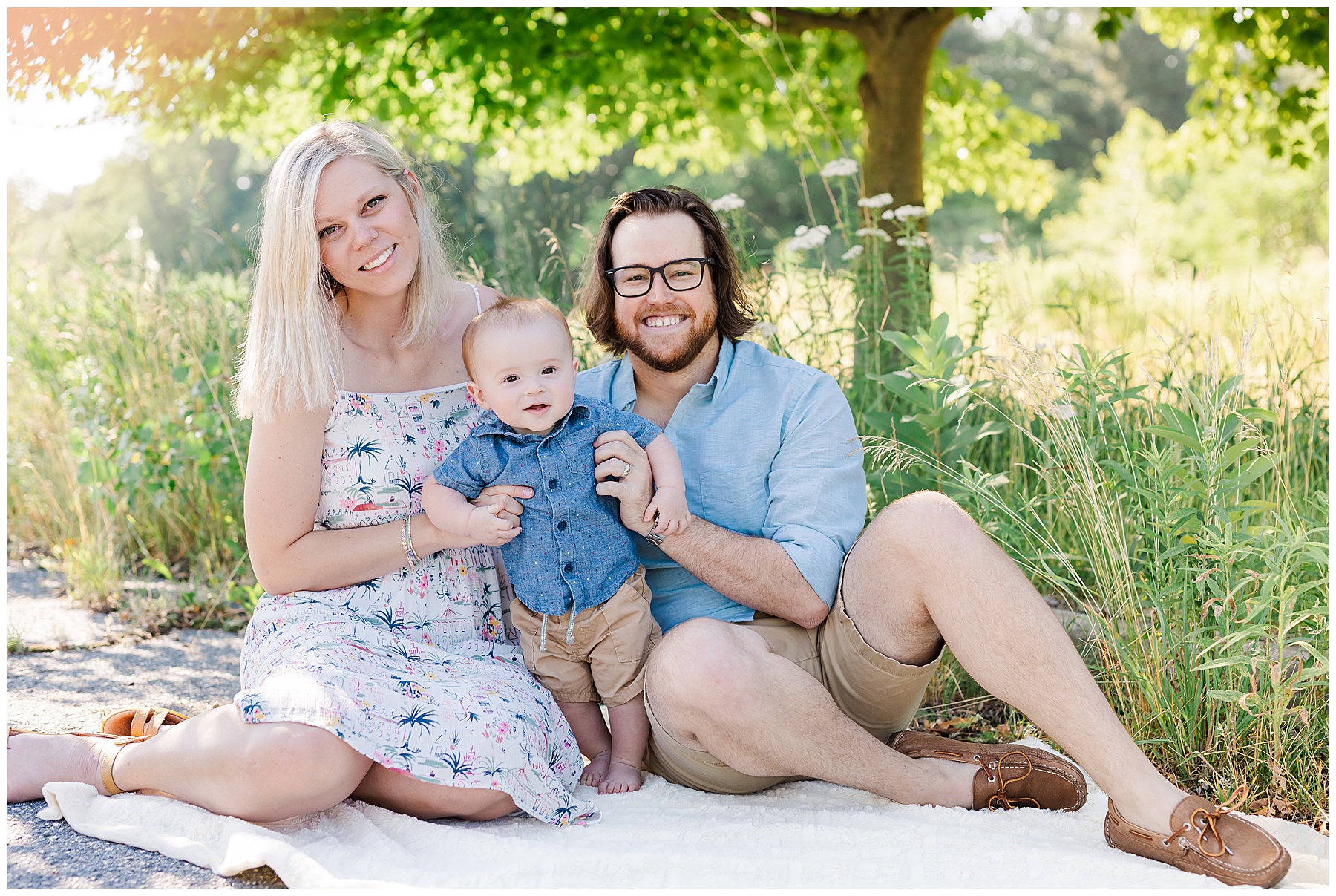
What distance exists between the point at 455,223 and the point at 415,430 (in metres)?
2.74

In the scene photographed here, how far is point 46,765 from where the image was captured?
2.20 m

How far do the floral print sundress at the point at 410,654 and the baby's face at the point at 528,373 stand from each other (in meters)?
0.23

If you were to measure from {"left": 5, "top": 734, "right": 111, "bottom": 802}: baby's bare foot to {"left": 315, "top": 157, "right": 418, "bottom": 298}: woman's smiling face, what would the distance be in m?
1.17

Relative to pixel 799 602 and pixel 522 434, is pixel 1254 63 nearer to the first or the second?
pixel 799 602

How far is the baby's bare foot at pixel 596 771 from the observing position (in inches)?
94.5

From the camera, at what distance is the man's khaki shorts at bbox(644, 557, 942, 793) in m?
2.24

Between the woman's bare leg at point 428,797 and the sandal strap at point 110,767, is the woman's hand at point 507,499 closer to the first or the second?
the woman's bare leg at point 428,797

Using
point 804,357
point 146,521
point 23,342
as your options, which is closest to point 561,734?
point 804,357

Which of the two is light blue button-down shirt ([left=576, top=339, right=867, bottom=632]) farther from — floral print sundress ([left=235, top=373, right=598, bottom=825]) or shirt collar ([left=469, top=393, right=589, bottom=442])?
floral print sundress ([left=235, top=373, right=598, bottom=825])

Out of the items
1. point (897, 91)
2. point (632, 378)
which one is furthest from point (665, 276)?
point (897, 91)

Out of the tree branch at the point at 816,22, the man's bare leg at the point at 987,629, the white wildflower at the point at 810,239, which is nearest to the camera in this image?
the man's bare leg at the point at 987,629

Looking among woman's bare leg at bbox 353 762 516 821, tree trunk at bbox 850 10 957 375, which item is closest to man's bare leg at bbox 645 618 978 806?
woman's bare leg at bbox 353 762 516 821

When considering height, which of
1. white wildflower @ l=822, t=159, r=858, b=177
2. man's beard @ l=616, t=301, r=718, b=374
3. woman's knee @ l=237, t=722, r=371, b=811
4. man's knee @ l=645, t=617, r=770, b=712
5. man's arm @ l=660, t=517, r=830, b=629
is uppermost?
white wildflower @ l=822, t=159, r=858, b=177

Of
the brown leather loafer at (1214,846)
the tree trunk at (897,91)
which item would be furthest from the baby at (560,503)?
the tree trunk at (897,91)
